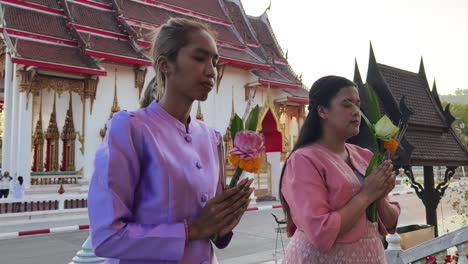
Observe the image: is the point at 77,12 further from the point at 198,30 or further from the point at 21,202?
the point at 198,30

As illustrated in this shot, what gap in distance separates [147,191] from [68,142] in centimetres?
1277

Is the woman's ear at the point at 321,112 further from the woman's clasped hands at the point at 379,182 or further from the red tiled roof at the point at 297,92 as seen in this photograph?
the red tiled roof at the point at 297,92

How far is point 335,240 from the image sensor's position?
1.55m

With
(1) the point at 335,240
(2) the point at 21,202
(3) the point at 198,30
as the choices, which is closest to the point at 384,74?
(1) the point at 335,240

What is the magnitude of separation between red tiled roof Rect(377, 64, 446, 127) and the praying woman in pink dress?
2.20 metres

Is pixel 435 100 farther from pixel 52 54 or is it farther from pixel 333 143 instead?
pixel 52 54

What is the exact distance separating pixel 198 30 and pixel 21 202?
979 centimetres

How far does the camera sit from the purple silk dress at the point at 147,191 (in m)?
0.97

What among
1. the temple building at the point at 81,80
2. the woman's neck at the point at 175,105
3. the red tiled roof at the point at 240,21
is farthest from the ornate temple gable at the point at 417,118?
the red tiled roof at the point at 240,21

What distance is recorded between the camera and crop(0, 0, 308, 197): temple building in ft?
35.6

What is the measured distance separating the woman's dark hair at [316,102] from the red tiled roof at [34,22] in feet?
37.3

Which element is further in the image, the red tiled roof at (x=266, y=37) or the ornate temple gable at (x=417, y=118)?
the red tiled roof at (x=266, y=37)

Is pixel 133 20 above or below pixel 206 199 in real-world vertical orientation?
above

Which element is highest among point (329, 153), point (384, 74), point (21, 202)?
point (384, 74)
